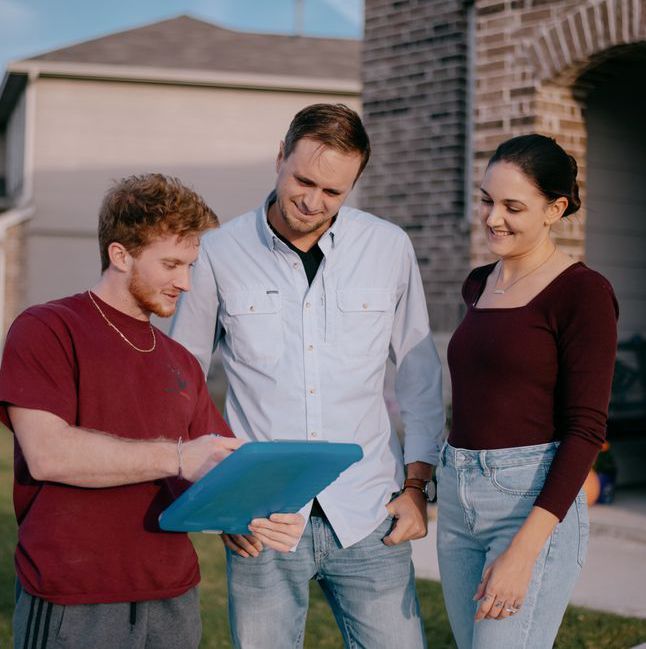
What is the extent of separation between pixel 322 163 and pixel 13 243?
1980cm

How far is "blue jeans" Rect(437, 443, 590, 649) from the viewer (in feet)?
9.16

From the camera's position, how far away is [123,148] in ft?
73.4

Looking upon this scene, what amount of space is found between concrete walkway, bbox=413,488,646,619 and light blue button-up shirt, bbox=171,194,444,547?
329 centimetres

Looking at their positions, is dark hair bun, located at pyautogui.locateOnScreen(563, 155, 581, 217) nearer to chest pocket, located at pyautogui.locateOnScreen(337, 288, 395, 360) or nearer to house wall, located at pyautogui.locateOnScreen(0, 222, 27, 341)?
chest pocket, located at pyautogui.locateOnScreen(337, 288, 395, 360)

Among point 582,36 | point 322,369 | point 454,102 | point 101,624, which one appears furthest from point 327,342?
point 454,102

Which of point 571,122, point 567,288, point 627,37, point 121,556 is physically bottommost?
point 121,556

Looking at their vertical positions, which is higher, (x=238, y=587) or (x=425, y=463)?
(x=425, y=463)

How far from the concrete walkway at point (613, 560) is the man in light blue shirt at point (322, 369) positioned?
127 inches

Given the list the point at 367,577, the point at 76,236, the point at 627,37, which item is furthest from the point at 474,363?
the point at 76,236

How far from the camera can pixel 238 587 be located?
3184 mm

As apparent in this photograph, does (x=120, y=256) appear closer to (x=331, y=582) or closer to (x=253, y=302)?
(x=253, y=302)

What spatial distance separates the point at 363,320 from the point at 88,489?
1.11 meters

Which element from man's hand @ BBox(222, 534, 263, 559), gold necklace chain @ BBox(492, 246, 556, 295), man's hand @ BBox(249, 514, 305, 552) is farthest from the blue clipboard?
gold necklace chain @ BBox(492, 246, 556, 295)

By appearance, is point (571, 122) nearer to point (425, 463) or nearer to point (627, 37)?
point (627, 37)
